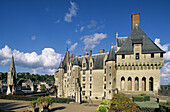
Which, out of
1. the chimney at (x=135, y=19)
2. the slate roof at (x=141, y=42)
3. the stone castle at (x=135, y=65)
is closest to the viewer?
the stone castle at (x=135, y=65)

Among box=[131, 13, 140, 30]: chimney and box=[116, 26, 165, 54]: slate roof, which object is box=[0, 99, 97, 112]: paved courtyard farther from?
box=[131, 13, 140, 30]: chimney

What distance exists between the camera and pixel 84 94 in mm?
43219

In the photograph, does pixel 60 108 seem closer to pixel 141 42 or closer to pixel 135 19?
pixel 141 42

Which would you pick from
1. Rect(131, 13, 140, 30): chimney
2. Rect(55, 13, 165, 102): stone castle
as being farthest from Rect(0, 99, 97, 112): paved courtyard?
Rect(131, 13, 140, 30): chimney

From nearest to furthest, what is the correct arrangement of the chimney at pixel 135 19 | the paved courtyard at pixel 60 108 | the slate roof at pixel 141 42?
the paved courtyard at pixel 60 108 < the slate roof at pixel 141 42 < the chimney at pixel 135 19

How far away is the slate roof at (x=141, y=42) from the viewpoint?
1142 inches

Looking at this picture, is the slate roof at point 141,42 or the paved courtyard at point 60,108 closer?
the paved courtyard at point 60,108

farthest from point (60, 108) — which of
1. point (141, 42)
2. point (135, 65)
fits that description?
point (141, 42)

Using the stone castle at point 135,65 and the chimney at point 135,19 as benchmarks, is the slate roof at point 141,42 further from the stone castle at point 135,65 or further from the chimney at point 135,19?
the chimney at point 135,19

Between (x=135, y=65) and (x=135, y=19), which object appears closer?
(x=135, y=65)

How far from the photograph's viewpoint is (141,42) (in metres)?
29.5

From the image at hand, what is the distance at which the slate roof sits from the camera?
29008 millimetres

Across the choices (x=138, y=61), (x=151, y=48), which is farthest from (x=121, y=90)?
(x=151, y=48)

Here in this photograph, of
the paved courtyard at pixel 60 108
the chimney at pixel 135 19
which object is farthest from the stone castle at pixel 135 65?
the paved courtyard at pixel 60 108
